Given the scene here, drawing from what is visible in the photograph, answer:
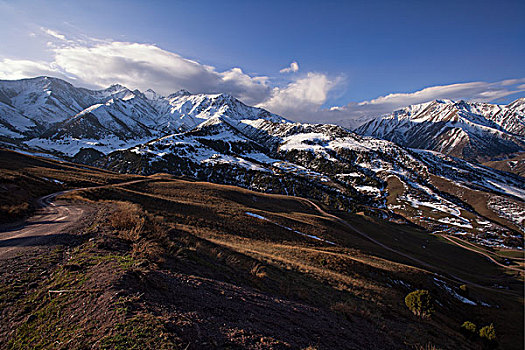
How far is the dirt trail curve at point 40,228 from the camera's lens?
11078 mm

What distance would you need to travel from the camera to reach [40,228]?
14.0m

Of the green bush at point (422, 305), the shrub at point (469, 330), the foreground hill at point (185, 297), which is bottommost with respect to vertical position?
the shrub at point (469, 330)

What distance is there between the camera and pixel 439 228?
7451 inches

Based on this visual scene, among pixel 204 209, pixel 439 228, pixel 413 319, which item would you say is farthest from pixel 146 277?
pixel 439 228

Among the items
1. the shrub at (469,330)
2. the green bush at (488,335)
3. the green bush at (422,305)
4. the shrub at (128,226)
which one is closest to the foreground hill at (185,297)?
the shrub at (128,226)

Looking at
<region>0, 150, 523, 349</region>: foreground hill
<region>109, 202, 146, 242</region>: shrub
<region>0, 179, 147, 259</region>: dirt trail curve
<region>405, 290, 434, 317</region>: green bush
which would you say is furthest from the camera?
<region>405, 290, 434, 317</region>: green bush

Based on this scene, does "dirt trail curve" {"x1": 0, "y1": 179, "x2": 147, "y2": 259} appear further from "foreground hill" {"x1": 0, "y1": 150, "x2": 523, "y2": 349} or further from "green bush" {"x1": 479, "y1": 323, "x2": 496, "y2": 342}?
"green bush" {"x1": 479, "y1": 323, "x2": 496, "y2": 342}

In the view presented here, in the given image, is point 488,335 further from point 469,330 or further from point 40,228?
point 40,228

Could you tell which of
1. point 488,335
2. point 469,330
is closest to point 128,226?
point 469,330

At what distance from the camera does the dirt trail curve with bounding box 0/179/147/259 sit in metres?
11.1

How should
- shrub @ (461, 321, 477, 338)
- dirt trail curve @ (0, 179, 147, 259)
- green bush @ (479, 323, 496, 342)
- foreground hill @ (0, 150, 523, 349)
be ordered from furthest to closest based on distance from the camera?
1. shrub @ (461, 321, 477, 338)
2. green bush @ (479, 323, 496, 342)
3. dirt trail curve @ (0, 179, 147, 259)
4. foreground hill @ (0, 150, 523, 349)

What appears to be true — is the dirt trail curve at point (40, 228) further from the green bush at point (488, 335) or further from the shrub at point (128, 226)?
the green bush at point (488, 335)

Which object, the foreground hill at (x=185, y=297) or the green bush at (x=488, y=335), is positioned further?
the green bush at (x=488, y=335)

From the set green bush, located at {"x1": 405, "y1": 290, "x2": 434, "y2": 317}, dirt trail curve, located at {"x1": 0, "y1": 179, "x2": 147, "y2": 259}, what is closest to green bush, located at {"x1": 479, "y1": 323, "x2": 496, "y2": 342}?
green bush, located at {"x1": 405, "y1": 290, "x2": 434, "y2": 317}
